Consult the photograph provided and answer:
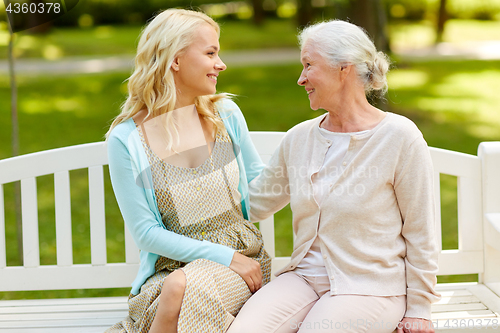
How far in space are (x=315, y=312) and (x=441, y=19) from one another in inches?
660

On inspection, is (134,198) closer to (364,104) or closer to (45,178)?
(364,104)

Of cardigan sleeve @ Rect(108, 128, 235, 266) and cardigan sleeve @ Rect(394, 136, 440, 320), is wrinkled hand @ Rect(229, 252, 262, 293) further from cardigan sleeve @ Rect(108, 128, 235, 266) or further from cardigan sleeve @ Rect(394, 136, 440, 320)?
cardigan sleeve @ Rect(394, 136, 440, 320)

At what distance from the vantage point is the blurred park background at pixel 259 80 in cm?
585

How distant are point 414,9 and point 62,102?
16082 mm

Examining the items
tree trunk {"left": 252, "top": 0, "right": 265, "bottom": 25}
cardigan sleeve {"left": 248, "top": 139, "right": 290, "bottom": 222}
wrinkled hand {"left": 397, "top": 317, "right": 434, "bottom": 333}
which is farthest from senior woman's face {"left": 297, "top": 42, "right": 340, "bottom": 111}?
tree trunk {"left": 252, "top": 0, "right": 265, "bottom": 25}

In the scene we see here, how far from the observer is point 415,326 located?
2244 millimetres

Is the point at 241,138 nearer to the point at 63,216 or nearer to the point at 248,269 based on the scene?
the point at 248,269

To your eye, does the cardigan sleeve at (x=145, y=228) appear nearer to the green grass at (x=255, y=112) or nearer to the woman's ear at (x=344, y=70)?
the woman's ear at (x=344, y=70)

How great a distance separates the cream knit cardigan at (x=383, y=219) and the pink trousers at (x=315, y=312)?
Answer: 47 millimetres

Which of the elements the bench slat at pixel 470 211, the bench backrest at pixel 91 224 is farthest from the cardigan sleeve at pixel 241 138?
the bench slat at pixel 470 211

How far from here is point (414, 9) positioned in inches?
859

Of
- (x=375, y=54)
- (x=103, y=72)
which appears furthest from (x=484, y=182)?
(x=103, y=72)

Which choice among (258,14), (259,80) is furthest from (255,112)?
(258,14)

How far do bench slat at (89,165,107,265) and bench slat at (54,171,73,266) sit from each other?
0.41 ft
